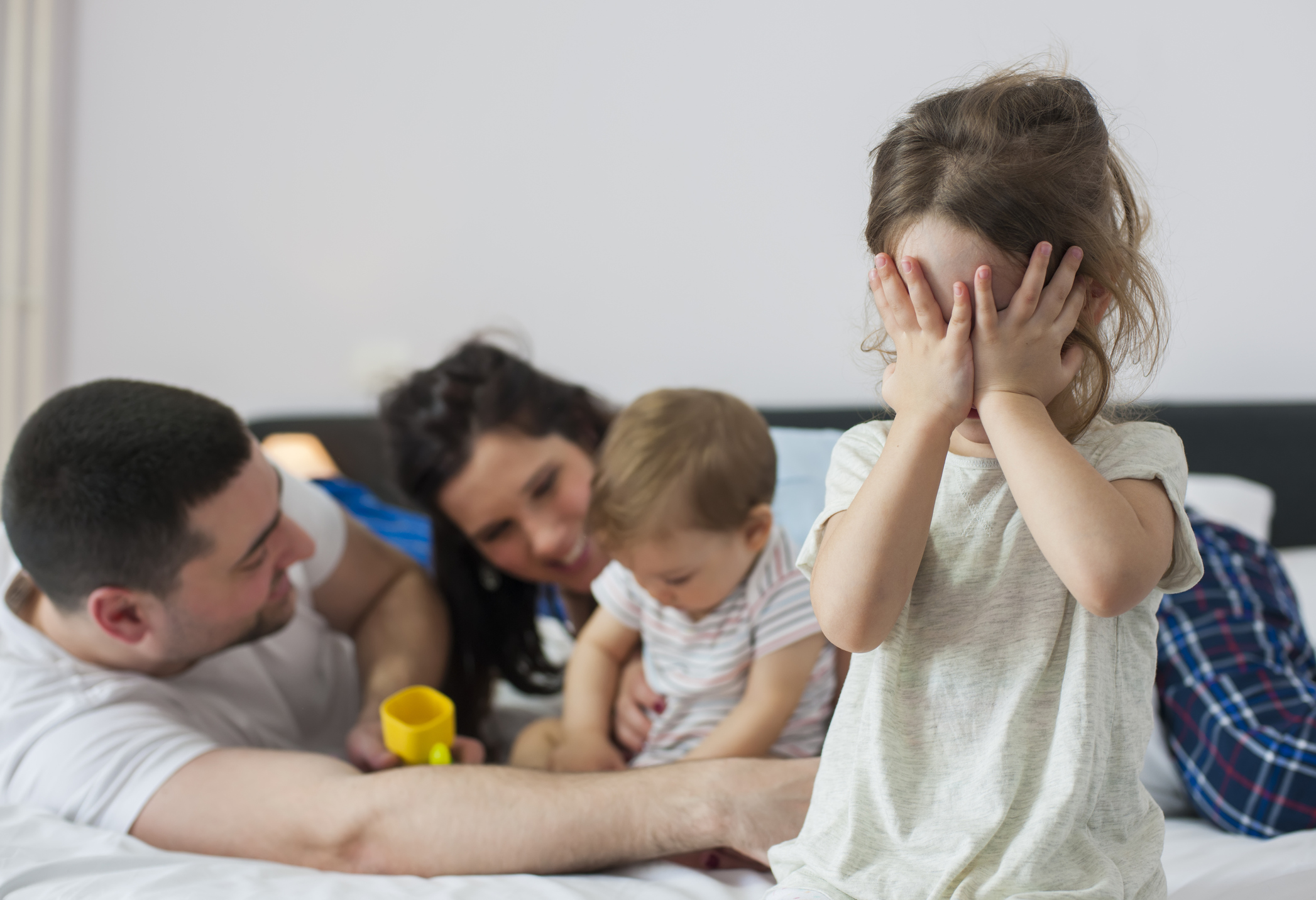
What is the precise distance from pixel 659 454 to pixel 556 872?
0.47 m

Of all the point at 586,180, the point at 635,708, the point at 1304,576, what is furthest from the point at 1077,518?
the point at 586,180

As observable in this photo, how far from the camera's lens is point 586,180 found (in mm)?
2379

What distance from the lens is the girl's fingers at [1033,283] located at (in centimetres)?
58

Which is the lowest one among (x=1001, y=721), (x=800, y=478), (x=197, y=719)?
(x=197, y=719)

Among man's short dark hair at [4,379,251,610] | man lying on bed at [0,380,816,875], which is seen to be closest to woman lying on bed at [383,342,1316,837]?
man lying on bed at [0,380,816,875]

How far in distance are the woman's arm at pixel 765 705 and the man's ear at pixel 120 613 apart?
70 centimetres

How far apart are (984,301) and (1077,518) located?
14 centimetres

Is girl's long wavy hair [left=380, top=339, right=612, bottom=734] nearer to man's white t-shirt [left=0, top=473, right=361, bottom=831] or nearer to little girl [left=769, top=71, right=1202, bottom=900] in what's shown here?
man's white t-shirt [left=0, top=473, right=361, bottom=831]

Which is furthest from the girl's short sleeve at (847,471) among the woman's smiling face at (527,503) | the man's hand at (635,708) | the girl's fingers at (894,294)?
the woman's smiling face at (527,503)

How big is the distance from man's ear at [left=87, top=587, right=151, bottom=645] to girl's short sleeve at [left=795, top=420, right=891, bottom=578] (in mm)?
862

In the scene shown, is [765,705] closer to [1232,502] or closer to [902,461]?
[902,461]

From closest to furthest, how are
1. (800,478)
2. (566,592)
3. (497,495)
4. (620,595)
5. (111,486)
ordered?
(111,486) < (620,595) < (497,495) < (800,478) < (566,592)

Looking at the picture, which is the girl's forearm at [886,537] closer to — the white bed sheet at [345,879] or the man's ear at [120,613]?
the white bed sheet at [345,879]

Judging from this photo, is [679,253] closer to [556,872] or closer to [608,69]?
[608,69]
